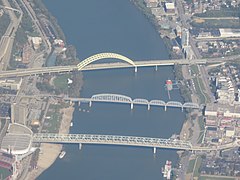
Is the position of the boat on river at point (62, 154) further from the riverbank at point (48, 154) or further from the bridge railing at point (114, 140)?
the bridge railing at point (114, 140)

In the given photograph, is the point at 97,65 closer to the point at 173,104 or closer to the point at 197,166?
the point at 173,104

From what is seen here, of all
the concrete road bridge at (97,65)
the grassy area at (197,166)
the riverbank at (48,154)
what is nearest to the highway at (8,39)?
the concrete road bridge at (97,65)

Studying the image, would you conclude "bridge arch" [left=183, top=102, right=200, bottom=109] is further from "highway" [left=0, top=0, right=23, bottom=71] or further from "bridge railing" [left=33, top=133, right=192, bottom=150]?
"highway" [left=0, top=0, right=23, bottom=71]

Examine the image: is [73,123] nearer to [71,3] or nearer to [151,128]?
[151,128]

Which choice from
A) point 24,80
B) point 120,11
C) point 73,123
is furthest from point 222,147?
point 120,11

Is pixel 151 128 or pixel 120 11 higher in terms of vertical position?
pixel 120 11

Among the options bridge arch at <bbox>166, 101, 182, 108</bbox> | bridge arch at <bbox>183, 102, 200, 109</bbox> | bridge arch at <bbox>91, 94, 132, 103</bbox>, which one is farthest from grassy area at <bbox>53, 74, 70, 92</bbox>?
bridge arch at <bbox>183, 102, 200, 109</bbox>

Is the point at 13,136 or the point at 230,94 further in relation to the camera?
the point at 230,94

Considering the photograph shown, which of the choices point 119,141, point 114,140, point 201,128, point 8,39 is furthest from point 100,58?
point 119,141
